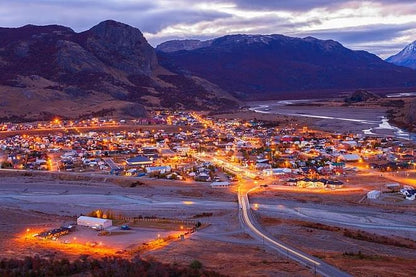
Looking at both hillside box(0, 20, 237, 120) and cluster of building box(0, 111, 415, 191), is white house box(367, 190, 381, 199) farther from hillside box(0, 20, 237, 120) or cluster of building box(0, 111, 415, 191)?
hillside box(0, 20, 237, 120)

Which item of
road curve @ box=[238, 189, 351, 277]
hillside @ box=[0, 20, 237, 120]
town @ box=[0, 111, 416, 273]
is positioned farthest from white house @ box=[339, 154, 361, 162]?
hillside @ box=[0, 20, 237, 120]

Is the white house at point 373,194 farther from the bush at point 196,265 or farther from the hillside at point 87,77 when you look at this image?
the hillside at point 87,77

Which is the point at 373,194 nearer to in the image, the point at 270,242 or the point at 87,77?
the point at 270,242

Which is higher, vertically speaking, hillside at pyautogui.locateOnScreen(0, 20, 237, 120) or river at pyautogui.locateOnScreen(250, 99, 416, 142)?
hillside at pyautogui.locateOnScreen(0, 20, 237, 120)

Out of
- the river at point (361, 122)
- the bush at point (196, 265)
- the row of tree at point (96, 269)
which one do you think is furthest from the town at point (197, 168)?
the river at point (361, 122)

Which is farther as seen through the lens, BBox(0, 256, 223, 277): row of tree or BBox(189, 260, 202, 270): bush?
BBox(189, 260, 202, 270): bush

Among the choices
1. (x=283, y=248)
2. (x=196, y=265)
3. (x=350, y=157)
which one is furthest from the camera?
(x=350, y=157)

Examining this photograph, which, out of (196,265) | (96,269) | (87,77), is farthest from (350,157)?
(87,77)
